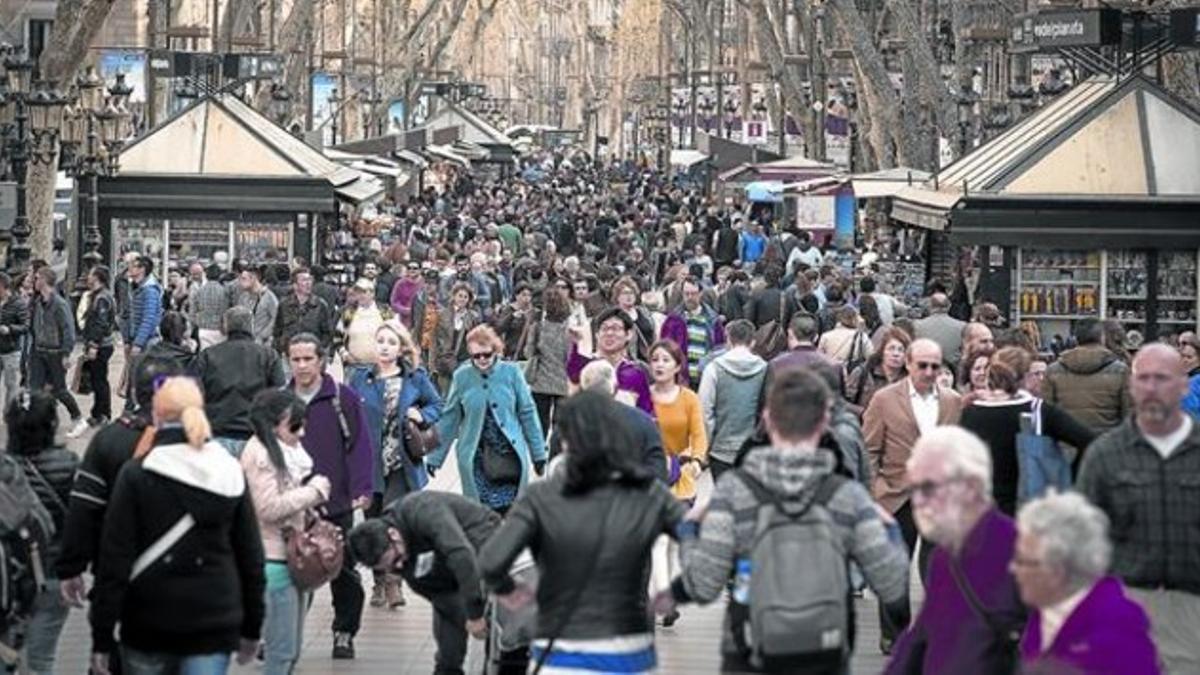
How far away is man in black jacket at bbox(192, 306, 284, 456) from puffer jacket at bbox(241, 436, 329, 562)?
3189 millimetres

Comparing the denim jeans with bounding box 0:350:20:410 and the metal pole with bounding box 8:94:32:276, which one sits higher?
the metal pole with bounding box 8:94:32:276

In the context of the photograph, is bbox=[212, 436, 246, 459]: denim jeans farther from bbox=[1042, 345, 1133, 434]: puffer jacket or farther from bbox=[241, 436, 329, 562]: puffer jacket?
bbox=[1042, 345, 1133, 434]: puffer jacket

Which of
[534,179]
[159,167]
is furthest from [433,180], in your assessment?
[159,167]

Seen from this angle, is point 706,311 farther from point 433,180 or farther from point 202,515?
point 433,180

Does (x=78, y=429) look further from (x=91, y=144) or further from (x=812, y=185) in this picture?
(x=812, y=185)

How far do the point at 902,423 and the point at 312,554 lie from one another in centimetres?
351

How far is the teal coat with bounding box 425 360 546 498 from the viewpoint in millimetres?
14836

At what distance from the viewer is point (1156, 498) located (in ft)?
32.1

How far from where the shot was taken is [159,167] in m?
35.8

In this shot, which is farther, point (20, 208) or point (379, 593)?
point (20, 208)

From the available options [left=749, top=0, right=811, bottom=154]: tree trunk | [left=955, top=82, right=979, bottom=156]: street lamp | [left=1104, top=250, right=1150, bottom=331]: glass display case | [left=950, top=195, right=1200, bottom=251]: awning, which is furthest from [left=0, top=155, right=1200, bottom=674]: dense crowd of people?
[left=749, top=0, right=811, bottom=154]: tree trunk

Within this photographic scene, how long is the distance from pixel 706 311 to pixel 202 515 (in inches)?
611

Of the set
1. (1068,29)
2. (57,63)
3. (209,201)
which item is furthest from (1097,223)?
(209,201)

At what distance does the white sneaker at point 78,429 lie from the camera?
24889mm
